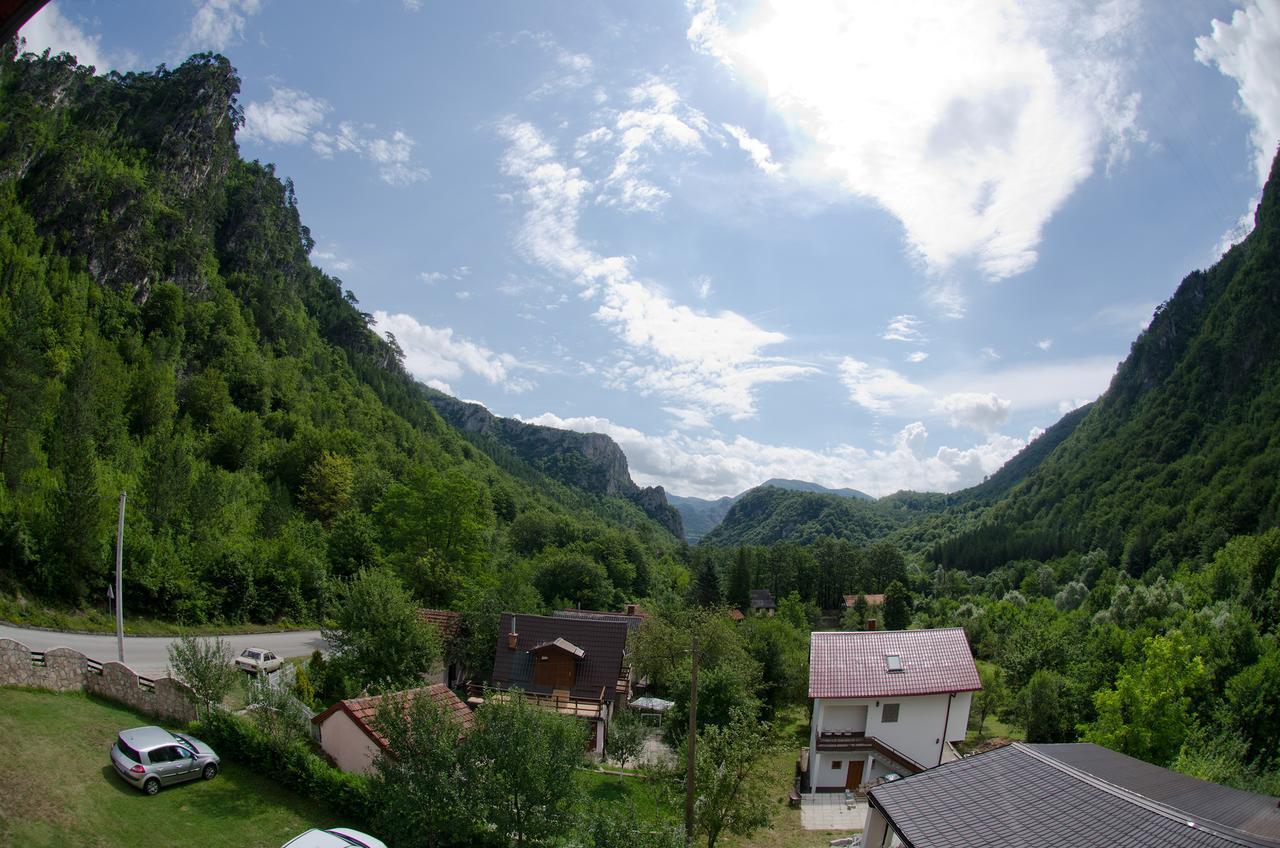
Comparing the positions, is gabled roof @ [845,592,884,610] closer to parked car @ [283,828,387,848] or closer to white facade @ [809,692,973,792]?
white facade @ [809,692,973,792]

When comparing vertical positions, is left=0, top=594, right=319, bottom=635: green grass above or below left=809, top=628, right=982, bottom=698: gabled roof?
below

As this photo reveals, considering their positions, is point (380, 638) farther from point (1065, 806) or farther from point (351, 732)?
point (1065, 806)

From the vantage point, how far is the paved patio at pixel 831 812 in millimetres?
25609

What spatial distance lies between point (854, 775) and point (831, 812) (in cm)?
373

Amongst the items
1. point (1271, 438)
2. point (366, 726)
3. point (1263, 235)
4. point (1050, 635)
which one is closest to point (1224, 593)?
point (1050, 635)

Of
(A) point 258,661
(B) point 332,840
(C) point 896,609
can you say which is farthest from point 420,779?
(C) point 896,609

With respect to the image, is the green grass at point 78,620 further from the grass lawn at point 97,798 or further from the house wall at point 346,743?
the house wall at point 346,743

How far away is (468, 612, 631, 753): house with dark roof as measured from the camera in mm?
32281

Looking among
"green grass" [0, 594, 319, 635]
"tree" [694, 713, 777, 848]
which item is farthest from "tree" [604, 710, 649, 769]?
"green grass" [0, 594, 319, 635]

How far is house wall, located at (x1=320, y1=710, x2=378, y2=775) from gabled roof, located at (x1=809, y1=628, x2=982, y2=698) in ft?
64.5

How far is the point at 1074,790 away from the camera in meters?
15.2

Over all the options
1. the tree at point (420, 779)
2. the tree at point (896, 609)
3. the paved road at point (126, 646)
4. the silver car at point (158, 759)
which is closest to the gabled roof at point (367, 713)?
the tree at point (420, 779)

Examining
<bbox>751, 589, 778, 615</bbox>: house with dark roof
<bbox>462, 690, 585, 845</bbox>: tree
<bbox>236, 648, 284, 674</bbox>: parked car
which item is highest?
<bbox>462, 690, 585, 845</bbox>: tree

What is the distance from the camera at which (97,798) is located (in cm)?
1603
